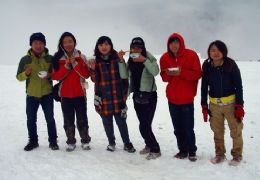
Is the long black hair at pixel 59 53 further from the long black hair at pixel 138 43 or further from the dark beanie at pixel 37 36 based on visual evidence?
the long black hair at pixel 138 43

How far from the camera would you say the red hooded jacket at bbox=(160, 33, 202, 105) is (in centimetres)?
593

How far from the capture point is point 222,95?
5.82 meters

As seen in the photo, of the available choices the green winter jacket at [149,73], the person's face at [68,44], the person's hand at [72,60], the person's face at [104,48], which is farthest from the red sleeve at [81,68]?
the green winter jacket at [149,73]

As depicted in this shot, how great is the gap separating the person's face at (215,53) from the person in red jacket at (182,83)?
0.33 m

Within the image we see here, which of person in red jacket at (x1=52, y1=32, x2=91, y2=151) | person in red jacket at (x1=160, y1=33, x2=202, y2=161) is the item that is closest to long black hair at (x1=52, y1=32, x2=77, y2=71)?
person in red jacket at (x1=52, y1=32, x2=91, y2=151)

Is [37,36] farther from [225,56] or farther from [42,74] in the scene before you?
[225,56]

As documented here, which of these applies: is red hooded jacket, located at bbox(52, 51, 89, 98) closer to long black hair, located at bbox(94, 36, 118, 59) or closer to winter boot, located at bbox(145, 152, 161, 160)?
long black hair, located at bbox(94, 36, 118, 59)

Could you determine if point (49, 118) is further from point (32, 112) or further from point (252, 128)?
point (252, 128)

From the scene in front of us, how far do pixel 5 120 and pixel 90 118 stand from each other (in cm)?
280

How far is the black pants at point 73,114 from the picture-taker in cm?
677

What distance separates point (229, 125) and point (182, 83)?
3.87 ft

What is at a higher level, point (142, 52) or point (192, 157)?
point (142, 52)

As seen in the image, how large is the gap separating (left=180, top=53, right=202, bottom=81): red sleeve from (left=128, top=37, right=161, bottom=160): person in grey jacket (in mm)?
560

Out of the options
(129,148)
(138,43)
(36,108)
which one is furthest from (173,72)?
(36,108)
